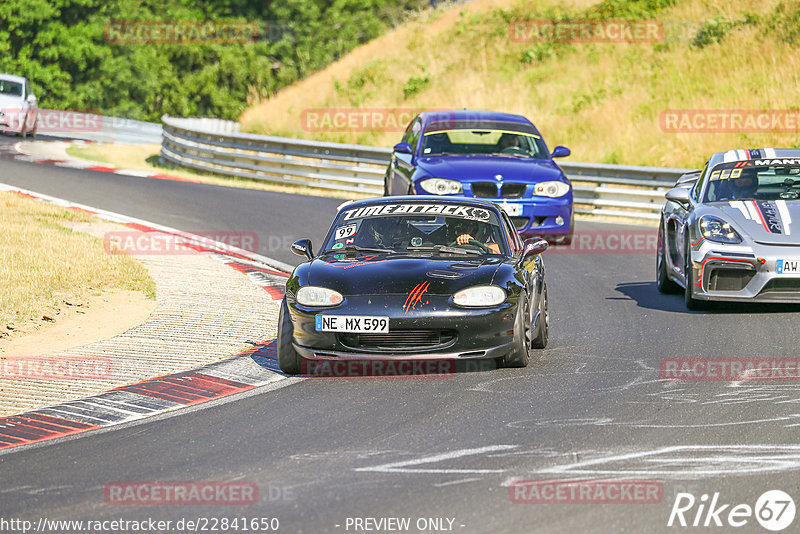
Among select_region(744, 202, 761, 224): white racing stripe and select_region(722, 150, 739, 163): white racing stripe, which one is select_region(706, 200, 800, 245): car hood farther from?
select_region(722, 150, 739, 163): white racing stripe

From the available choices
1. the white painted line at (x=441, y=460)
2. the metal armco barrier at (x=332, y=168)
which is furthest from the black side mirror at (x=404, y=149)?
the white painted line at (x=441, y=460)

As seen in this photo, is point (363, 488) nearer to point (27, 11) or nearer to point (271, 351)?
point (271, 351)

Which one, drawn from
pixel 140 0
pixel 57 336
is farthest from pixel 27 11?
pixel 57 336

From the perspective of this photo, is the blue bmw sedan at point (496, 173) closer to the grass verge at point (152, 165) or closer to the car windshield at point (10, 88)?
the grass verge at point (152, 165)

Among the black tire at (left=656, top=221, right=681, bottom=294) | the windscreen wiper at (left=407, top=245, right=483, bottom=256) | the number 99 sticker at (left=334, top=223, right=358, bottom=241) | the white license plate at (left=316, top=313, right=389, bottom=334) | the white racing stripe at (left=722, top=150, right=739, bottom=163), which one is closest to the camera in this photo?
the white license plate at (left=316, top=313, right=389, bottom=334)

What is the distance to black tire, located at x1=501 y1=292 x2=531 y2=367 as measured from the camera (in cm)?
887

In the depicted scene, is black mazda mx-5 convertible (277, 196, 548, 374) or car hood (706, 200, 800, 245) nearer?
black mazda mx-5 convertible (277, 196, 548, 374)

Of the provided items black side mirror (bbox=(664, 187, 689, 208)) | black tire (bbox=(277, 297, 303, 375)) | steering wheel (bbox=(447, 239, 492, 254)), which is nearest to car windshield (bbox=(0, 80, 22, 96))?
black side mirror (bbox=(664, 187, 689, 208))

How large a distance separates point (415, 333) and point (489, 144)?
9684 mm

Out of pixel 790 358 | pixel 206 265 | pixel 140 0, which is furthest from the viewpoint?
pixel 140 0

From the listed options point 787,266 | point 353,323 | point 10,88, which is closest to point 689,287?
point 787,266

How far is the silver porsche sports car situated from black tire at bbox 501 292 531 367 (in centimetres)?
303

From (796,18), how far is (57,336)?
26.9 m

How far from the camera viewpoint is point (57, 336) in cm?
1045
